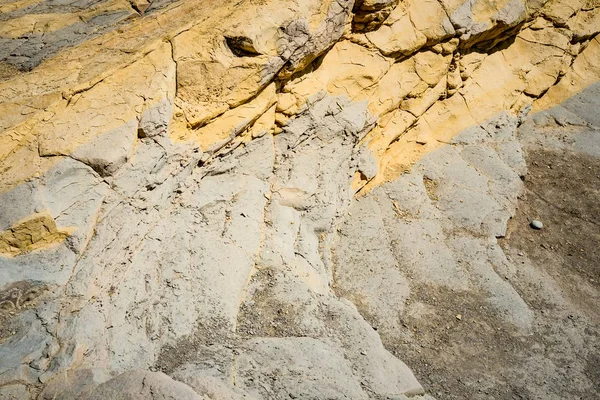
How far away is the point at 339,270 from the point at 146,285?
78.3 inches

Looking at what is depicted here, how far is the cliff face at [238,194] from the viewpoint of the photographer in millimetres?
3770

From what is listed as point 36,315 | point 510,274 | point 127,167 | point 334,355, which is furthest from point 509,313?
point 36,315

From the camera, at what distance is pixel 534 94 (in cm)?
772

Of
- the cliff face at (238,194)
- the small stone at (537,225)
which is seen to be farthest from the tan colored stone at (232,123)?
the small stone at (537,225)

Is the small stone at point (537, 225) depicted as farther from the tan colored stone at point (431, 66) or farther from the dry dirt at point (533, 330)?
the tan colored stone at point (431, 66)

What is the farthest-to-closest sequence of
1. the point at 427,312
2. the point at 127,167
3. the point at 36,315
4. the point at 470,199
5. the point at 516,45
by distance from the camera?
the point at 516,45 → the point at 470,199 → the point at 427,312 → the point at 127,167 → the point at 36,315

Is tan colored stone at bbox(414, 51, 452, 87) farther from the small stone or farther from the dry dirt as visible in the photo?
the small stone

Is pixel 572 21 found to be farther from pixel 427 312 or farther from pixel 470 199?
pixel 427 312

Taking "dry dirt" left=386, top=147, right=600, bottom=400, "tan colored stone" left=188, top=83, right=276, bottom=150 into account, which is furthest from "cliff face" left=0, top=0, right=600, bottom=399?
"dry dirt" left=386, top=147, right=600, bottom=400

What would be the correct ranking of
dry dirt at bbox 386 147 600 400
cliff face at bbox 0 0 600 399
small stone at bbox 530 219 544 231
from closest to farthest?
cliff face at bbox 0 0 600 399 → dry dirt at bbox 386 147 600 400 → small stone at bbox 530 219 544 231

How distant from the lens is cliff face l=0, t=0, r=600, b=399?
377 centimetres

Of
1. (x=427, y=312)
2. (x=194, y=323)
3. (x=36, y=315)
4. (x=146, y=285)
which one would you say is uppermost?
(x=36, y=315)

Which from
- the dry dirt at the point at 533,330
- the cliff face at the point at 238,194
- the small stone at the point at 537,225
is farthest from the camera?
the small stone at the point at 537,225

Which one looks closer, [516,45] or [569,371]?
[569,371]
